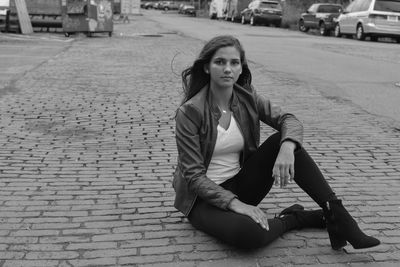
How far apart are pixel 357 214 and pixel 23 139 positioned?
372 cm

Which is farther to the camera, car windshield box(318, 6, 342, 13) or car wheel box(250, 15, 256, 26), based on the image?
car wheel box(250, 15, 256, 26)

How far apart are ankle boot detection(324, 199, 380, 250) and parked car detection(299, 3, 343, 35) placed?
24.9m

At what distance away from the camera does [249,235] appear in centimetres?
315

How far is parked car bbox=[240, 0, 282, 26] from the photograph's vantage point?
3647 cm

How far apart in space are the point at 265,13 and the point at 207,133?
113ft

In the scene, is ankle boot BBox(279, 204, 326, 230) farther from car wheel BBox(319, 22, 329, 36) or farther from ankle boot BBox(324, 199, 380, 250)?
car wheel BBox(319, 22, 329, 36)

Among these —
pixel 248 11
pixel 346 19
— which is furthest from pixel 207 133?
pixel 248 11

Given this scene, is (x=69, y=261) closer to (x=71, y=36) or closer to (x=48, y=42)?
(x=48, y=42)

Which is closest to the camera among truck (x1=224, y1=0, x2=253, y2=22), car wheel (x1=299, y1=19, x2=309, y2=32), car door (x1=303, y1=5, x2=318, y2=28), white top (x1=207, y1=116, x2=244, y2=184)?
white top (x1=207, y1=116, x2=244, y2=184)

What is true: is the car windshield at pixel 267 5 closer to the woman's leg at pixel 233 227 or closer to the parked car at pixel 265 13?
the parked car at pixel 265 13

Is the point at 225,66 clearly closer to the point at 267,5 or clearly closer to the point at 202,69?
the point at 202,69

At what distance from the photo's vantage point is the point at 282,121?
3523mm

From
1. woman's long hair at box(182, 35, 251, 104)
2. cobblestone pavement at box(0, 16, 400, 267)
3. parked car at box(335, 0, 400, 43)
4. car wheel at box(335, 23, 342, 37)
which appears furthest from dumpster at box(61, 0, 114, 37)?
woman's long hair at box(182, 35, 251, 104)

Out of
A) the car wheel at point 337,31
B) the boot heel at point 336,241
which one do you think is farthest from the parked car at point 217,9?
the boot heel at point 336,241
